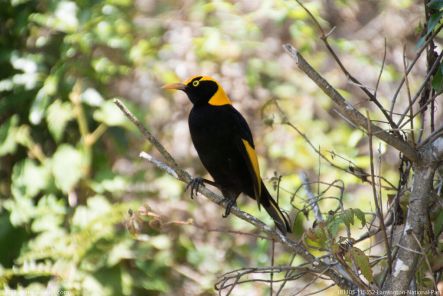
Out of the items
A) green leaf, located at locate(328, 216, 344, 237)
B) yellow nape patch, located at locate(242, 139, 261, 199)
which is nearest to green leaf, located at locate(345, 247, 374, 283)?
green leaf, located at locate(328, 216, 344, 237)

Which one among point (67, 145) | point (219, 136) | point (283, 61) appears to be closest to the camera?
point (219, 136)

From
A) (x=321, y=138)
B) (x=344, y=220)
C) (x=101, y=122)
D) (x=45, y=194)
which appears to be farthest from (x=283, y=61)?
(x=344, y=220)

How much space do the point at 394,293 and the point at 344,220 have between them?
266 millimetres

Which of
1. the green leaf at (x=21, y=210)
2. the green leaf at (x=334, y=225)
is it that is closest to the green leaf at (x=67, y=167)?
the green leaf at (x=21, y=210)

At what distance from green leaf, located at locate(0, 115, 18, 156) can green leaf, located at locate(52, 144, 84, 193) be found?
353 mm

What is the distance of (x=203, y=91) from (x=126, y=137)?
57.6 inches

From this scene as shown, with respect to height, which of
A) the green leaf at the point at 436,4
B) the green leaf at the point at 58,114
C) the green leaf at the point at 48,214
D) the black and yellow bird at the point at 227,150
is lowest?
the green leaf at the point at 48,214

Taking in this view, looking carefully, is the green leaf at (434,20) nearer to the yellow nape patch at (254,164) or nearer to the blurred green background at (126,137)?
the yellow nape patch at (254,164)

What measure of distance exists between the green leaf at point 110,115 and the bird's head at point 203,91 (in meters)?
0.89

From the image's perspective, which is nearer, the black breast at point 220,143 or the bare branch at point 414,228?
the bare branch at point 414,228

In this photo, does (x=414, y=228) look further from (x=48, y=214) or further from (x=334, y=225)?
(x=48, y=214)

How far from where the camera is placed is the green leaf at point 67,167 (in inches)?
183

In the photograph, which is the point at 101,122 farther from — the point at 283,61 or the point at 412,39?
the point at 412,39

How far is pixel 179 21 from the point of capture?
17.8 feet
